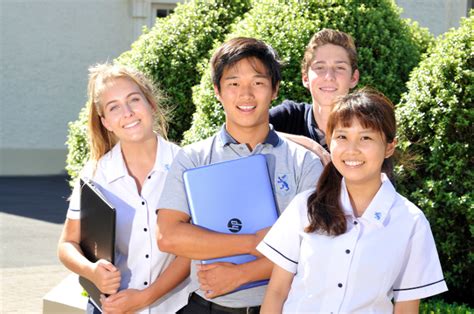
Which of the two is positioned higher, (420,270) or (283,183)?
(283,183)

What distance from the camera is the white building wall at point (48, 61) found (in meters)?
18.4

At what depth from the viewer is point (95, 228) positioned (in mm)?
3037

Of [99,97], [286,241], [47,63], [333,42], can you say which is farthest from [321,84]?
[47,63]

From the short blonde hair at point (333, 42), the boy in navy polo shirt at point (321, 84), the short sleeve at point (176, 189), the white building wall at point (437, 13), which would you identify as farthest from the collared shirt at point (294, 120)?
the white building wall at point (437, 13)

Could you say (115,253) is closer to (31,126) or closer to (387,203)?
(387,203)

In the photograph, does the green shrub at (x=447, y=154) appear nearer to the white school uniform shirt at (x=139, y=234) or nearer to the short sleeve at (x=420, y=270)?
the white school uniform shirt at (x=139, y=234)

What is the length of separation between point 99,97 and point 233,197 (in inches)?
32.8

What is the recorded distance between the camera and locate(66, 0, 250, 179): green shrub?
6.26 metres

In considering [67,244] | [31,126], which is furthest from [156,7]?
[67,244]

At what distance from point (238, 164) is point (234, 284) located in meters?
0.41

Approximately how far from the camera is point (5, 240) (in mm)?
10391

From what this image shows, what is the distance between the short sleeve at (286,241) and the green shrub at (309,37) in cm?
224

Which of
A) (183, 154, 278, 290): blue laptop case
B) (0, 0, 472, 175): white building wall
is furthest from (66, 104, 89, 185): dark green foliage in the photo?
(0, 0, 472, 175): white building wall

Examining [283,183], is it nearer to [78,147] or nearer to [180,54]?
[180,54]
